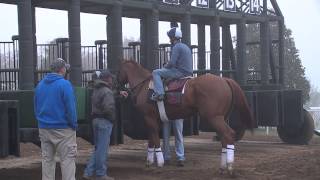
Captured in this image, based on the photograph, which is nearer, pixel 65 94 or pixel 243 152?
pixel 65 94

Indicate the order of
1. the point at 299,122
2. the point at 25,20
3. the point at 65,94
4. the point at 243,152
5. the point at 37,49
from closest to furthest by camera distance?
the point at 65,94, the point at 25,20, the point at 37,49, the point at 243,152, the point at 299,122

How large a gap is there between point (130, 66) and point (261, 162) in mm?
2889

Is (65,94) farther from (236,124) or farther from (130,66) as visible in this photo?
(236,124)

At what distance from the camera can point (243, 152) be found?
12.4 metres

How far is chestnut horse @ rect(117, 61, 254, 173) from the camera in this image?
9.04m

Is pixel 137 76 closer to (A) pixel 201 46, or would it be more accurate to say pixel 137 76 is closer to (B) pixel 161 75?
(B) pixel 161 75

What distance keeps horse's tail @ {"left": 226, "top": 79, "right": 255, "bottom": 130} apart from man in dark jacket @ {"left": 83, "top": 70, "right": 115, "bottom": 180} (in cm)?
209

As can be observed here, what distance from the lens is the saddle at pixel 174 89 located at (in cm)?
950

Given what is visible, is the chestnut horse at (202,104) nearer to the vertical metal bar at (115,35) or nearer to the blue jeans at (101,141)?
the vertical metal bar at (115,35)

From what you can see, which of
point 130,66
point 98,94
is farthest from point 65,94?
point 130,66

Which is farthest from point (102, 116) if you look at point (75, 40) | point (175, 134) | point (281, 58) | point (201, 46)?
point (281, 58)

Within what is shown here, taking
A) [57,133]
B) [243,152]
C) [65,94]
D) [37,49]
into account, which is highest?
[37,49]

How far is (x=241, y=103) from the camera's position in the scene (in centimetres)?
949

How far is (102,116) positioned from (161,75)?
161cm
